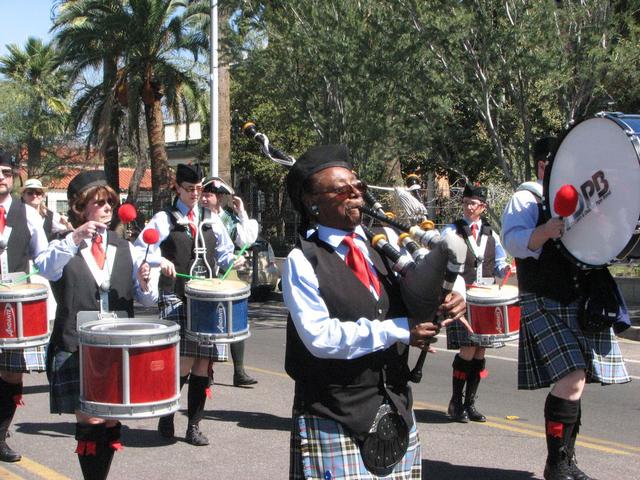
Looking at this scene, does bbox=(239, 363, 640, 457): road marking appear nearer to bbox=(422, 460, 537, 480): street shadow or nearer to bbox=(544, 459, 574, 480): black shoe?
bbox=(422, 460, 537, 480): street shadow

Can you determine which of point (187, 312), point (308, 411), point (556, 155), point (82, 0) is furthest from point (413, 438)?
point (82, 0)

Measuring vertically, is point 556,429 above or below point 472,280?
below

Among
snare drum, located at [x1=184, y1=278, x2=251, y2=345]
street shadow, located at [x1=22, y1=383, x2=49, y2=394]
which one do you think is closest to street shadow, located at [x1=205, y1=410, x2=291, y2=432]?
snare drum, located at [x1=184, y1=278, x2=251, y2=345]

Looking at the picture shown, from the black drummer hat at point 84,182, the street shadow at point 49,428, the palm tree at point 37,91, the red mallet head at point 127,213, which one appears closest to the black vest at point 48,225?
the street shadow at point 49,428

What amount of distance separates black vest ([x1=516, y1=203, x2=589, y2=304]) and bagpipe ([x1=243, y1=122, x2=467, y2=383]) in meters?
1.89

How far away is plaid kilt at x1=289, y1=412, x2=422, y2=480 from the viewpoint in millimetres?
3096

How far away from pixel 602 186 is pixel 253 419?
375 cm

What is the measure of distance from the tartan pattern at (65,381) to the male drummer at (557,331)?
2.43m

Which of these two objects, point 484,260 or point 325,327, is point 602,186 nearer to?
point 325,327

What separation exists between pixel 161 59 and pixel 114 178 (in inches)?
200

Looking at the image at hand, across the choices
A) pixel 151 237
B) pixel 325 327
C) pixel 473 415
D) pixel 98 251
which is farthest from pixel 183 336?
pixel 325 327

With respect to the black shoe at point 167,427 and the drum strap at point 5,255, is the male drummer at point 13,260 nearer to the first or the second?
the drum strap at point 5,255

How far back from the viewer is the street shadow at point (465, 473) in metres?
5.59

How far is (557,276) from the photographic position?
4.89 m
